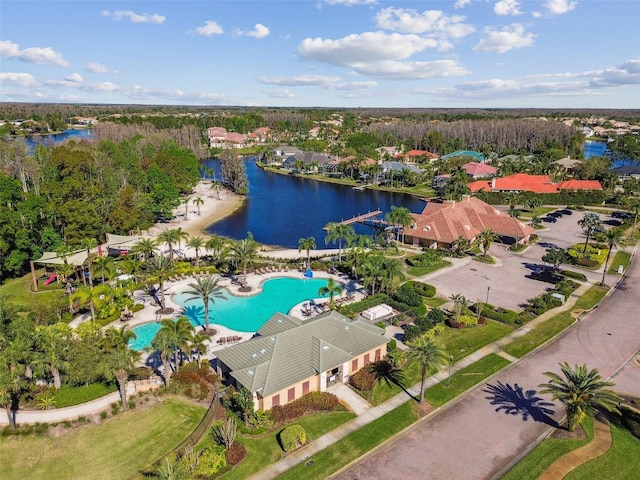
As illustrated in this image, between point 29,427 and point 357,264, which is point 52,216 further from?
point 357,264

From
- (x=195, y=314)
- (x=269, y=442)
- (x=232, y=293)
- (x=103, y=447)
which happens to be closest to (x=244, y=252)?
(x=232, y=293)

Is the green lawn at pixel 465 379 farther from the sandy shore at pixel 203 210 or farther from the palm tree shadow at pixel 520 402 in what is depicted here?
the sandy shore at pixel 203 210

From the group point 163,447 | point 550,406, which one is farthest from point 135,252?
point 550,406

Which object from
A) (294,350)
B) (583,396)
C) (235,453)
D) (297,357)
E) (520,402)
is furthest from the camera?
(294,350)

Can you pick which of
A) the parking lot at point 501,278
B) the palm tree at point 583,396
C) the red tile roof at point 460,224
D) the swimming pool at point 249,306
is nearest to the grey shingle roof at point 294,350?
the swimming pool at point 249,306

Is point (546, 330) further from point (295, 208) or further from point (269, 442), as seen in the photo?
point (295, 208)

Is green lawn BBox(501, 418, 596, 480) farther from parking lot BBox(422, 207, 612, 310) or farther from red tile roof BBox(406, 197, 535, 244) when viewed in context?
red tile roof BBox(406, 197, 535, 244)
